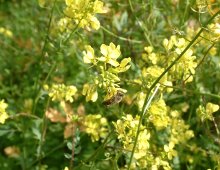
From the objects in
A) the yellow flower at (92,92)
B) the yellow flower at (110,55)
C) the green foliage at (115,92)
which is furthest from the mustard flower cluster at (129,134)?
the yellow flower at (110,55)

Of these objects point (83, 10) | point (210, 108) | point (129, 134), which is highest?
point (83, 10)

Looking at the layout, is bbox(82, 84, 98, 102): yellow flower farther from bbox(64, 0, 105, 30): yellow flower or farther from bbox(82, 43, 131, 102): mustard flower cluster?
bbox(64, 0, 105, 30): yellow flower

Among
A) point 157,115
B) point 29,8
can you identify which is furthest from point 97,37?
point 157,115

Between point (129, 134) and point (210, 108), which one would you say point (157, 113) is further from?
point (210, 108)

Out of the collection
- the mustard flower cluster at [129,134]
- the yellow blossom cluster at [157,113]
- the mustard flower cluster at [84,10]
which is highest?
the mustard flower cluster at [84,10]

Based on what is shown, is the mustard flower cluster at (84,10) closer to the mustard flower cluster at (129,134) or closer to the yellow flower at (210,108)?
the mustard flower cluster at (129,134)

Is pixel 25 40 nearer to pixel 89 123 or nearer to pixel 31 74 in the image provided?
pixel 31 74

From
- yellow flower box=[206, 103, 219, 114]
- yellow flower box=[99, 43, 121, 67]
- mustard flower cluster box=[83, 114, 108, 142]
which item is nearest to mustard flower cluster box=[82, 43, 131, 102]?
yellow flower box=[99, 43, 121, 67]

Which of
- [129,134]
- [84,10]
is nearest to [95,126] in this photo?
[129,134]
